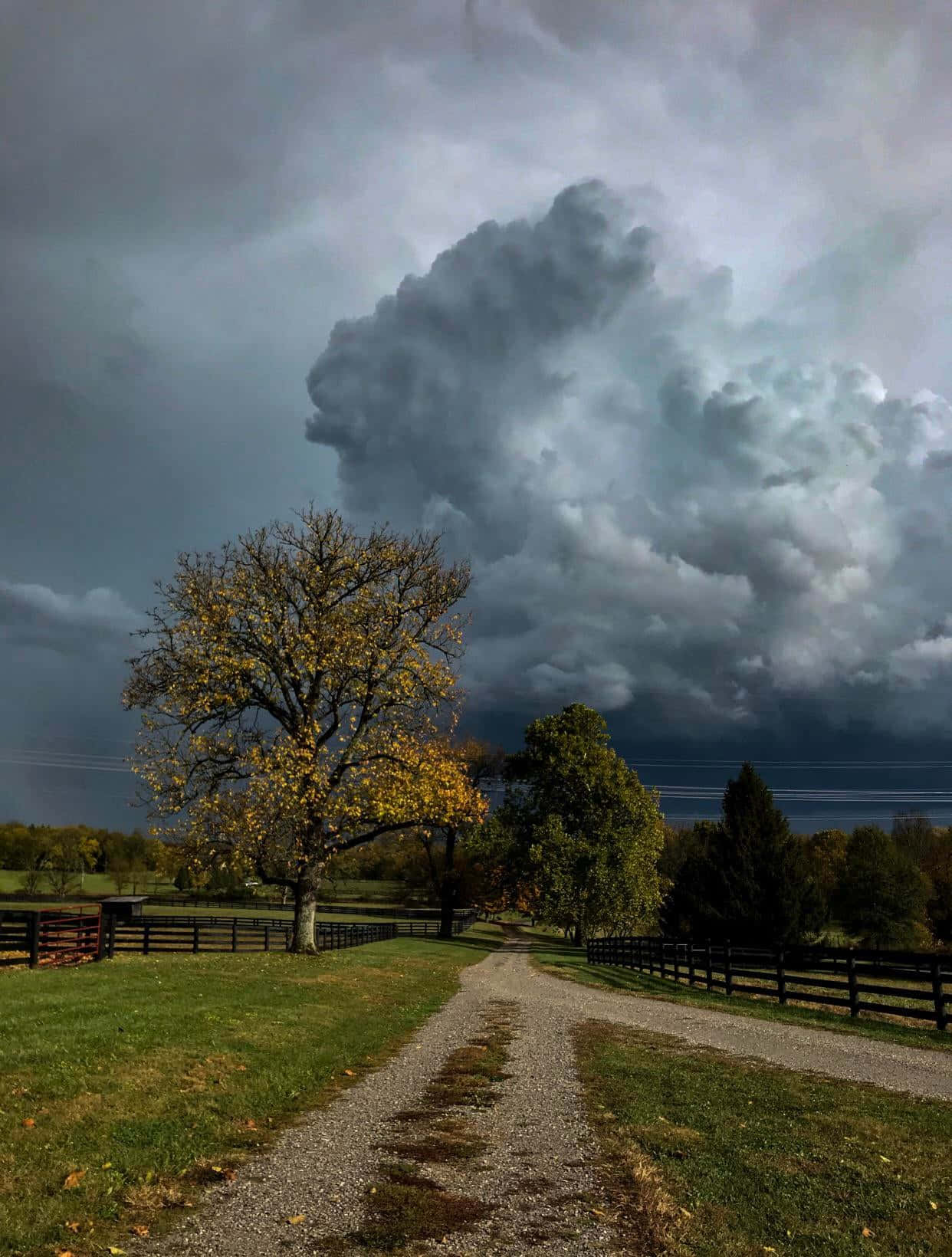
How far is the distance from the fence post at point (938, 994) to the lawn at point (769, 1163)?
24.6 ft

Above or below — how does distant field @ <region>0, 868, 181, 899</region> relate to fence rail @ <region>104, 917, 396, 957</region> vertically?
below

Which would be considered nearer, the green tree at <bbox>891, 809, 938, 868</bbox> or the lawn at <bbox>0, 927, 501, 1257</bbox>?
the lawn at <bbox>0, 927, 501, 1257</bbox>

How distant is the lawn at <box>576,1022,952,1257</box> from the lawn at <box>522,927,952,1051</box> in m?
6.84

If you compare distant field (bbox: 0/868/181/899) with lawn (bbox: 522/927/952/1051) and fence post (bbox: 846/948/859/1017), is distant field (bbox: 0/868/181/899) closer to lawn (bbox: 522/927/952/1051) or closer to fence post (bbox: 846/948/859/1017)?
lawn (bbox: 522/927/952/1051)

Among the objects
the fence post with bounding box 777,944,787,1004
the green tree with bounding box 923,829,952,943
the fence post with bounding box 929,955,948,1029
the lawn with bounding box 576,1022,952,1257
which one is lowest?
the green tree with bounding box 923,829,952,943

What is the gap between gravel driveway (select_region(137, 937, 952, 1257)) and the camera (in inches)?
237

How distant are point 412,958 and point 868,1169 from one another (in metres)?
30.4

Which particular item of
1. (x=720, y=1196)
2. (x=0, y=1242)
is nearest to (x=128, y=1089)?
(x=0, y=1242)

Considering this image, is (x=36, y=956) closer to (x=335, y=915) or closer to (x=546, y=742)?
Answer: (x=546, y=742)

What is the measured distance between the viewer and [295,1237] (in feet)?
19.6

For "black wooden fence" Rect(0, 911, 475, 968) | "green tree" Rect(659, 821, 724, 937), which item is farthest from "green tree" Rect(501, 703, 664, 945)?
"black wooden fence" Rect(0, 911, 475, 968)

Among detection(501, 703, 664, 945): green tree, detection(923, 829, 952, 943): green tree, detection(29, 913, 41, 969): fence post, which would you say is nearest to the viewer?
detection(29, 913, 41, 969): fence post

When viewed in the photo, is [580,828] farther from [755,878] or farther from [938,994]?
[938,994]

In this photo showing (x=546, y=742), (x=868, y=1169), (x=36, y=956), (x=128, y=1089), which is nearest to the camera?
(x=868, y=1169)
